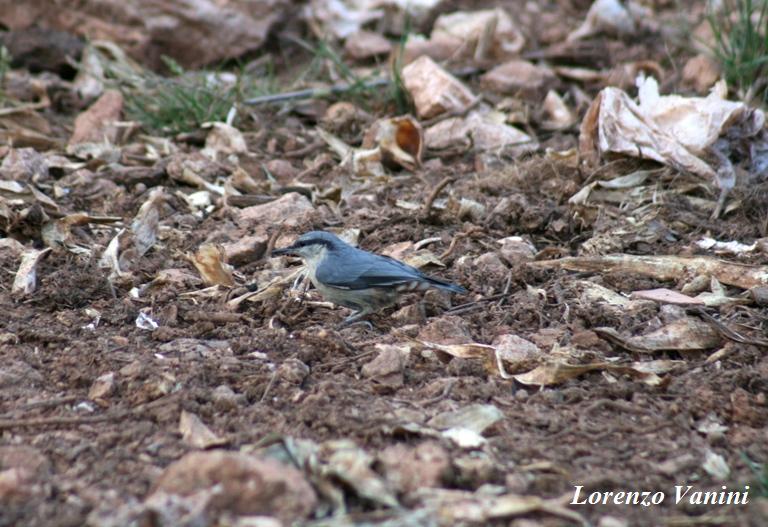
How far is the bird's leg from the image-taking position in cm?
522

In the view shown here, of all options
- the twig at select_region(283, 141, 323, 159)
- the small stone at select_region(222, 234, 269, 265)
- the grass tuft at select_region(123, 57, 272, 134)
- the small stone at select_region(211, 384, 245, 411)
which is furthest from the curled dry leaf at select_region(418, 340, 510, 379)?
the grass tuft at select_region(123, 57, 272, 134)

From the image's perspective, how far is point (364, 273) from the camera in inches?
211

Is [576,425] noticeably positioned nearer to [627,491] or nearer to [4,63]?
[627,491]

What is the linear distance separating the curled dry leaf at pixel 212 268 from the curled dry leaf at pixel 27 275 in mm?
877

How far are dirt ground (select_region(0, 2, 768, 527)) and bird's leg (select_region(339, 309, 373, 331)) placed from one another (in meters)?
0.08

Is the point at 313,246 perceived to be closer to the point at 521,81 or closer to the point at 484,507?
the point at 484,507

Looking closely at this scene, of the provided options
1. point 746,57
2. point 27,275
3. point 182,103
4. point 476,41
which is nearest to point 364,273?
point 27,275

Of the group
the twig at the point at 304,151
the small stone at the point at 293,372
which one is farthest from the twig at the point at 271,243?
the small stone at the point at 293,372

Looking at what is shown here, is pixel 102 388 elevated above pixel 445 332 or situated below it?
above

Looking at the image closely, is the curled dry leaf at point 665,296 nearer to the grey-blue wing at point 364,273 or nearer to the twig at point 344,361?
the grey-blue wing at point 364,273

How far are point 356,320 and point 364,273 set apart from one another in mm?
259

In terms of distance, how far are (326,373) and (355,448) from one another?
104 cm

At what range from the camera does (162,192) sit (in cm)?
669

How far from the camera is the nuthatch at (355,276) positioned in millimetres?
5297
